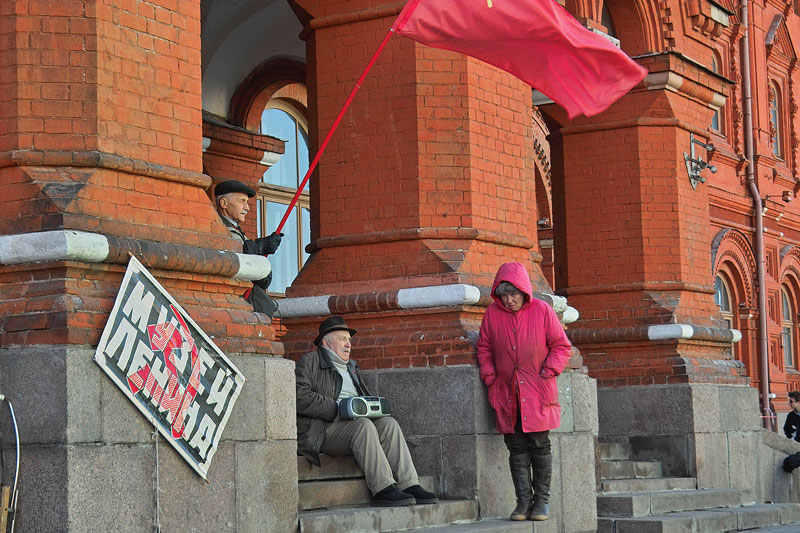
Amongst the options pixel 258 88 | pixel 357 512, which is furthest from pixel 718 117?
pixel 357 512

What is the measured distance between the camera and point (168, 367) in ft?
23.1

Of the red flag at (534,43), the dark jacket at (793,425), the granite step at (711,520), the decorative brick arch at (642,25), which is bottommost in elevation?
the granite step at (711,520)

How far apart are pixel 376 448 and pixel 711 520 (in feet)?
14.5

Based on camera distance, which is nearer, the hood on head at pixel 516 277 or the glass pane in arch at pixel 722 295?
the hood on head at pixel 516 277

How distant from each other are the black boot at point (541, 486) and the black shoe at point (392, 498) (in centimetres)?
106

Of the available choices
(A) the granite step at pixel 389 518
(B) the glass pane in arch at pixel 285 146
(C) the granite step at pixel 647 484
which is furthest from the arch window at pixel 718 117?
(A) the granite step at pixel 389 518

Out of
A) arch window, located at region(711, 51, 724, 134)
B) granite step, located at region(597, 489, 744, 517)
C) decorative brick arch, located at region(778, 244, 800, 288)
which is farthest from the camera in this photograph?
decorative brick arch, located at region(778, 244, 800, 288)

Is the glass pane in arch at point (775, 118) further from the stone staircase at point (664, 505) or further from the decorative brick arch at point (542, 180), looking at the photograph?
the stone staircase at point (664, 505)

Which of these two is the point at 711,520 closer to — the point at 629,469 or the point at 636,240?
the point at 629,469

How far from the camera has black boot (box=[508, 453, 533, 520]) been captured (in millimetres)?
9461

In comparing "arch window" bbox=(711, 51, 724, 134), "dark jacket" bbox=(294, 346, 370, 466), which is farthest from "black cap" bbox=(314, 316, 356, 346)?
"arch window" bbox=(711, 51, 724, 134)

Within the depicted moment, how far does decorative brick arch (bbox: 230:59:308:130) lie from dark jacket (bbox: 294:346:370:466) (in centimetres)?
593

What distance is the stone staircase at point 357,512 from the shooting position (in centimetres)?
833

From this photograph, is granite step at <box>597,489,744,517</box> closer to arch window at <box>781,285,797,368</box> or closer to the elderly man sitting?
the elderly man sitting
